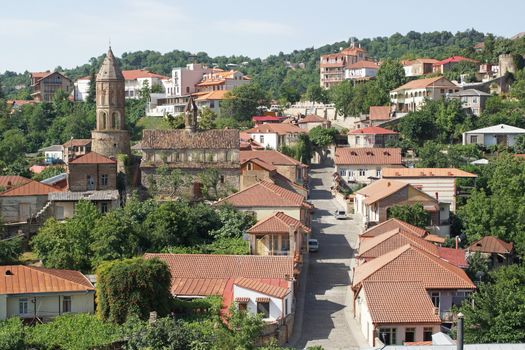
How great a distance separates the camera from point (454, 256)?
3672 cm

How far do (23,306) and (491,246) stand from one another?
21.3m

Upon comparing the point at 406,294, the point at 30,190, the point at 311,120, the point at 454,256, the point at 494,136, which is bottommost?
the point at 406,294

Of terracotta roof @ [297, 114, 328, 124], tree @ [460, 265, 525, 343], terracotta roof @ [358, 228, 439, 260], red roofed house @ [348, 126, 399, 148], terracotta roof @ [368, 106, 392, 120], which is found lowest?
tree @ [460, 265, 525, 343]

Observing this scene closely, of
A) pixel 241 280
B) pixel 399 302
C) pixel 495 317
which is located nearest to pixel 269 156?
pixel 241 280

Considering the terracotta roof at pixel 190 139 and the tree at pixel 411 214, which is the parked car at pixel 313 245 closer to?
the tree at pixel 411 214

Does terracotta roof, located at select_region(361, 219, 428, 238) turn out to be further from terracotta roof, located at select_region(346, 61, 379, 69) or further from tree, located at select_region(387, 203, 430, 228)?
terracotta roof, located at select_region(346, 61, 379, 69)

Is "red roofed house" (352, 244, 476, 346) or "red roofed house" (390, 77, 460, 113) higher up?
"red roofed house" (390, 77, 460, 113)

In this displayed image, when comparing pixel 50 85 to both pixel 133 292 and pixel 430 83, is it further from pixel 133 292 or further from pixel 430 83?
pixel 133 292

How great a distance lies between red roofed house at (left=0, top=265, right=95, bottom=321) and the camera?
30328 mm

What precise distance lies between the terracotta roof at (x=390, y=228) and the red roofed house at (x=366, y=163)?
15.1 metres

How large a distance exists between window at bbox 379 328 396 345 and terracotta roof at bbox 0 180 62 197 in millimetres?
20222

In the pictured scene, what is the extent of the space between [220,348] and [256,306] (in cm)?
527

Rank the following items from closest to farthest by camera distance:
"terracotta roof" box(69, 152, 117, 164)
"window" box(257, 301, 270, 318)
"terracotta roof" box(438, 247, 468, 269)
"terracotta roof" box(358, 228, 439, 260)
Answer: "window" box(257, 301, 270, 318) < "terracotta roof" box(438, 247, 468, 269) < "terracotta roof" box(358, 228, 439, 260) < "terracotta roof" box(69, 152, 117, 164)

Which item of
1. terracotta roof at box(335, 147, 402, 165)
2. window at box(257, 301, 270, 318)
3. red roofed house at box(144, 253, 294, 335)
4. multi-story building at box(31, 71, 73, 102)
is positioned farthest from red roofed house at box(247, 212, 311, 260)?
multi-story building at box(31, 71, 73, 102)
